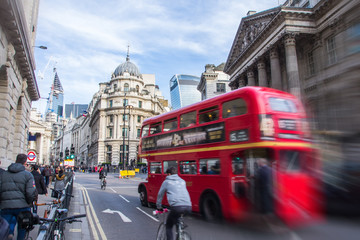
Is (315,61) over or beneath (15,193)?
over

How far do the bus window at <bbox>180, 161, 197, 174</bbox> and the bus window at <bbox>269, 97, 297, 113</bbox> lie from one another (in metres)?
3.49

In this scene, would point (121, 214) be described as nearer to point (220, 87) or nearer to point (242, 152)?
point (242, 152)

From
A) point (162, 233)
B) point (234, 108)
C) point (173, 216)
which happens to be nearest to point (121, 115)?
point (234, 108)

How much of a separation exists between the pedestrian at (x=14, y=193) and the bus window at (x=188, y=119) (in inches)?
229

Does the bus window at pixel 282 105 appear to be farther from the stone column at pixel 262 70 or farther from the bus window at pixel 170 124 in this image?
the stone column at pixel 262 70

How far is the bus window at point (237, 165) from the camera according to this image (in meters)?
7.46

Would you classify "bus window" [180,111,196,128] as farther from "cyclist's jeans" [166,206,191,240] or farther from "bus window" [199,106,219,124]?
"cyclist's jeans" [166,206,191,240]

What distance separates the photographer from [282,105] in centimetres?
742

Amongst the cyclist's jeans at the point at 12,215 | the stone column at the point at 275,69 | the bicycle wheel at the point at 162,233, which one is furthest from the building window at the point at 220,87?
the cyclist's jeans at the point at 12,215

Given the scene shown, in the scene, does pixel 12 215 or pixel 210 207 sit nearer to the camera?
pixel 12 215

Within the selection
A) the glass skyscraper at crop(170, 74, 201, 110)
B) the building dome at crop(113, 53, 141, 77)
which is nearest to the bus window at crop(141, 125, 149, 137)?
the building dome at crop(113, 53, 141, 77)

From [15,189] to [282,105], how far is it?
269 inches

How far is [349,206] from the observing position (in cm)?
213

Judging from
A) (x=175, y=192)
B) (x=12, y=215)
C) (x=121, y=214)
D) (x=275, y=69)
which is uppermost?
(x=275, y=69)
